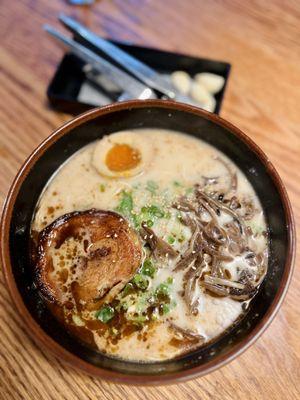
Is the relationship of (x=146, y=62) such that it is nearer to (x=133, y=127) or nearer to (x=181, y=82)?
(x=181, y=82)

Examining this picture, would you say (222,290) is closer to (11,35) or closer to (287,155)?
(287,155)

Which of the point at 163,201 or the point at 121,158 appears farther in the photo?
the point at 121,158

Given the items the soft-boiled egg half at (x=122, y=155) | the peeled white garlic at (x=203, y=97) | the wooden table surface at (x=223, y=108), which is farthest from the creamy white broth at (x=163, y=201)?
the peeled white garlic at (x=203, y=97)

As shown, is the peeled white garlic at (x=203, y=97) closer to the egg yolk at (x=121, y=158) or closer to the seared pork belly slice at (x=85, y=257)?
the egg yolk at (x=121, y=158)

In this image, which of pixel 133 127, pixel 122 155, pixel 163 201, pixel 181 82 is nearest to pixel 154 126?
pixel 133 127

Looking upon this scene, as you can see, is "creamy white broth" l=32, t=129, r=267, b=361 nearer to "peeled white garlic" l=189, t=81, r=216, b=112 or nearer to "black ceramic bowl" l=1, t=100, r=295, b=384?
"black ceramic bowl" l=1, t=100, r=295, b=384
